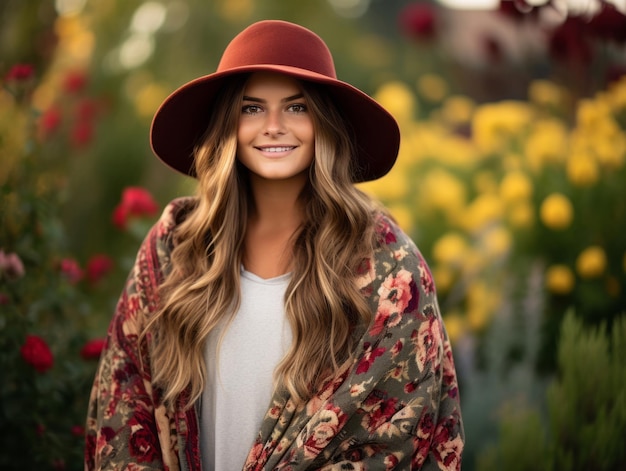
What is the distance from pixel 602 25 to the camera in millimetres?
3721

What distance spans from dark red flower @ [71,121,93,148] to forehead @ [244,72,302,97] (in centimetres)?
256

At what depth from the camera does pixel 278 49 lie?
7.91 ft

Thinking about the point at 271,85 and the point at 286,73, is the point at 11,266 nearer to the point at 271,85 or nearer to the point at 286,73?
the point at 271,85

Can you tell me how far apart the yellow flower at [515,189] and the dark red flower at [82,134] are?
94.7 inches

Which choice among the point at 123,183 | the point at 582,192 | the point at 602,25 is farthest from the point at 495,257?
the point at 123,183

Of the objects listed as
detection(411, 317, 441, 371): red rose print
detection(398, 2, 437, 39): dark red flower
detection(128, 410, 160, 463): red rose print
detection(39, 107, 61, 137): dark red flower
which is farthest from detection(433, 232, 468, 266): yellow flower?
detection(39, 107, 61, 137): dark red flower

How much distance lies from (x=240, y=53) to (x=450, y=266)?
1.97 meters

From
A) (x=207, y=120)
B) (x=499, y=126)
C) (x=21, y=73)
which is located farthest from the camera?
(x=499, y=126)

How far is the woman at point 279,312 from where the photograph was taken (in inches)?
92.2

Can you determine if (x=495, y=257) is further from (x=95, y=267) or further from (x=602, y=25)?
(x=95, y=267)

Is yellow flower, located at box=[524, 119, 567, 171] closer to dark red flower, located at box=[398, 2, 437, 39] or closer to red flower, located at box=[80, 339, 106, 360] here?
dark red flower, located at box=[398, 2, 437, 39]

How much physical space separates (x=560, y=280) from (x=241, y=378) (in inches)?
78.0

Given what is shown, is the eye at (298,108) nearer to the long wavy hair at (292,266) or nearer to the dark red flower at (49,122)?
the long wavy hair at (292,266)

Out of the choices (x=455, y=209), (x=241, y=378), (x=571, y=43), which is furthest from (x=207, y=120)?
(x=571, y=43)
